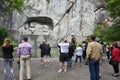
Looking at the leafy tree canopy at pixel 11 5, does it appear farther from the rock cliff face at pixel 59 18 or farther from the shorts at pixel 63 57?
the shorts at pixel 63 57

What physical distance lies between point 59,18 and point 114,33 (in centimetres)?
1005

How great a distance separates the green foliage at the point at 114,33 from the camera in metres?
38.6

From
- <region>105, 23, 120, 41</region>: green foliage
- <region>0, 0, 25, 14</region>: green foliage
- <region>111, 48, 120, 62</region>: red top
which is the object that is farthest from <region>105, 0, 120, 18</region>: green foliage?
<region>111, 48, 120, 62</region>: red top

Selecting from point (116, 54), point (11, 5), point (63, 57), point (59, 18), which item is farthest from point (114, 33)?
point (63, 57)

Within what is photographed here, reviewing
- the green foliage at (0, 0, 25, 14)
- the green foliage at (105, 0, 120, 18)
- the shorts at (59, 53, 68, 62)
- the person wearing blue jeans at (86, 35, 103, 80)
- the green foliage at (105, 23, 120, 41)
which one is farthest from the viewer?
the green foliage at (105, 23, 120, 41)

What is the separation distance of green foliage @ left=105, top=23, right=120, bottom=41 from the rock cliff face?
5586 millimetres

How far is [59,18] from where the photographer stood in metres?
47.0

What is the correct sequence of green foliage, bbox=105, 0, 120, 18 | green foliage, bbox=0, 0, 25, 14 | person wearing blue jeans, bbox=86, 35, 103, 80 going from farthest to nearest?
green foliage, bbox=105, 0, 120, 18
green foliage, bbox=0, 0, 25, 14
person wearing blue jeans, bbox=86, 35, 103, 80

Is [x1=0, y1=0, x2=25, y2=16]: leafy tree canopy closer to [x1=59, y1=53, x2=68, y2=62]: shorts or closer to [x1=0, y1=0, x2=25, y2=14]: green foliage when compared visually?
[x1=0, y1=0, x2=25, y2=14]: green foliage

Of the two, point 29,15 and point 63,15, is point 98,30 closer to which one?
point 63,15

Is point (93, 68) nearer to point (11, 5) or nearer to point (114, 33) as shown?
point (11, 5)

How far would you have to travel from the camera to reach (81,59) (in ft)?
77.8

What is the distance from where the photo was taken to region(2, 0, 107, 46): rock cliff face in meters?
46.6

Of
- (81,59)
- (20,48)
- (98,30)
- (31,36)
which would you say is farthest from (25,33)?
(20,48)
